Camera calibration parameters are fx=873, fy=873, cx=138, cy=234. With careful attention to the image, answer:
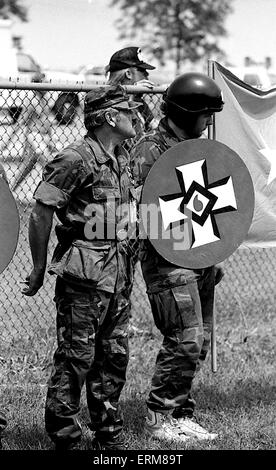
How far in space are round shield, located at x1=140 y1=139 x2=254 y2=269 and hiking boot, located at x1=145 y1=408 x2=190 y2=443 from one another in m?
0.83

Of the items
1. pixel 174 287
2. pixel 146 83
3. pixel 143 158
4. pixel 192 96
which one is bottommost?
pixel 174 287

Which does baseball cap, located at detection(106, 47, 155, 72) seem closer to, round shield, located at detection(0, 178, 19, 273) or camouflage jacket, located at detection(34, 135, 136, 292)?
camouflage jacket, located at detection(34, 135, 136, 292)

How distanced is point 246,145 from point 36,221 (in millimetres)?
2008

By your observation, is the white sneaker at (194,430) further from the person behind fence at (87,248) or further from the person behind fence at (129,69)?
the person behind fence at (129,69)

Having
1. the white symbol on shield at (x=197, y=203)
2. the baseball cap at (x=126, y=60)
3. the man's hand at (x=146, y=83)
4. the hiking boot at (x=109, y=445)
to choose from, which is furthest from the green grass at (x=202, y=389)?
the baseball cap at (x=126, y=60)

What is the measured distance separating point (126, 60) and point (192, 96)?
140cm

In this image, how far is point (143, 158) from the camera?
448 centimetres

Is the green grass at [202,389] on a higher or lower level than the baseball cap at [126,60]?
lower

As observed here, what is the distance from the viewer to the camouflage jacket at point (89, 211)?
3.93 meters

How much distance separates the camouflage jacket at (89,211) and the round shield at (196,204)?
1.06ft

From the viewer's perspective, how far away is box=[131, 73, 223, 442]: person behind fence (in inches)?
174

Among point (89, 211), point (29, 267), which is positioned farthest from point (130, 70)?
point (29, 267)

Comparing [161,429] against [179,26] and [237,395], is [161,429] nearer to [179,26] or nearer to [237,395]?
[237,395]
